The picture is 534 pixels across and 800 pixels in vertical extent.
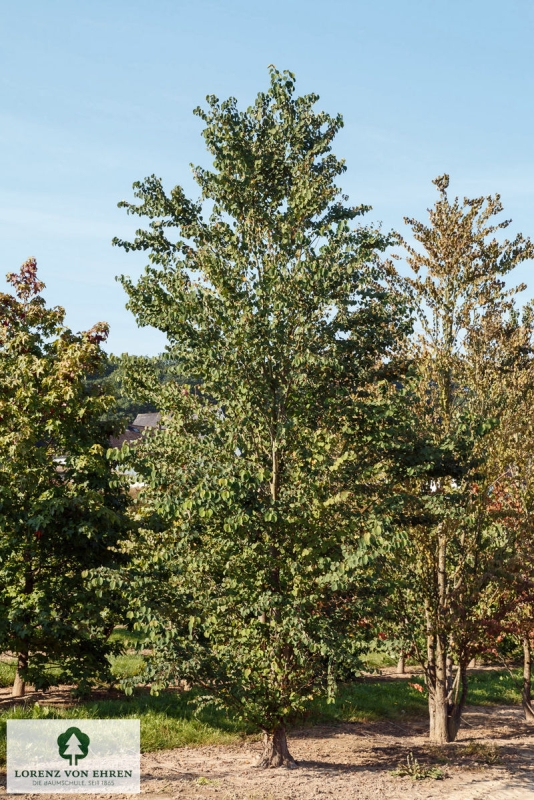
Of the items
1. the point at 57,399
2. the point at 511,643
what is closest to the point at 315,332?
the point at 57,399

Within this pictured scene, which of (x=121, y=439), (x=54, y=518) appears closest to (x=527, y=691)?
(x=54, y=518)

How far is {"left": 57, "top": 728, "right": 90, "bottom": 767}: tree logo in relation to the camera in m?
9.84

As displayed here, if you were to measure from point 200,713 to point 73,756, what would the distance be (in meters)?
3.33

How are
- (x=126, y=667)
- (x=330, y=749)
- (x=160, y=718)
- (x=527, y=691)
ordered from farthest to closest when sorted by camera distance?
(x=126, y=667) < (x=527, y=691) < (x=160, y=718) < (x=330, y=749)

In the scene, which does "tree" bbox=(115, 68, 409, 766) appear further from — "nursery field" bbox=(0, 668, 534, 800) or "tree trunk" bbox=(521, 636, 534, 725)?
"tree trunk" bbox=(521, 636, 534, 725)

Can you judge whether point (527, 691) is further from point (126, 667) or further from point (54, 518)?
point (54, 518)

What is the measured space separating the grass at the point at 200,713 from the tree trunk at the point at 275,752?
771 mm

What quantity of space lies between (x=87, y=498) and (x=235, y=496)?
3.58 metres

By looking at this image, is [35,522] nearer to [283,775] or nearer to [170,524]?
[170,524]

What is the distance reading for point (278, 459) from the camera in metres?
9.73

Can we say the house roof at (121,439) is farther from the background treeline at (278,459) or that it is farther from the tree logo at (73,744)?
the tree logo at (73,744)

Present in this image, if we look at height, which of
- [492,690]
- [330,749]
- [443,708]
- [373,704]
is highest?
[443,708]

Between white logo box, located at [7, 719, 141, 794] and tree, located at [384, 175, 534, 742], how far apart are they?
197 inches

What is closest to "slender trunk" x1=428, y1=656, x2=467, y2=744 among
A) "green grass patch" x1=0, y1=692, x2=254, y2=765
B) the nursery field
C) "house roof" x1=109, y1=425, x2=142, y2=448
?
the nursery field
